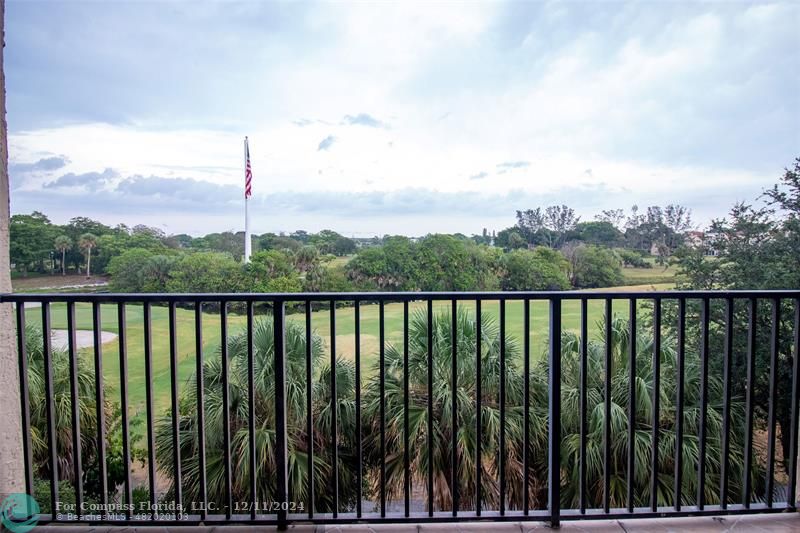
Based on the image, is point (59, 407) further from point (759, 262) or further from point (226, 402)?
point (759, 262)

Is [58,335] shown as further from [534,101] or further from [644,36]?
[644,36]

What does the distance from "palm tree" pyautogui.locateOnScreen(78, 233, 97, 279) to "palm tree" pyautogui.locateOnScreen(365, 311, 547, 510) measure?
9.02 feet

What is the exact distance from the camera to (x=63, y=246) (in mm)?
3381

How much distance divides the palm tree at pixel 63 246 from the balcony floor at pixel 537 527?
201 centimetres

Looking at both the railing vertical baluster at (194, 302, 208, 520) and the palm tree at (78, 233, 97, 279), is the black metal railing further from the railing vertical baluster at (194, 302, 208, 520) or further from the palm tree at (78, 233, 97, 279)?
the palm tree at (78, 233, 97, 279)

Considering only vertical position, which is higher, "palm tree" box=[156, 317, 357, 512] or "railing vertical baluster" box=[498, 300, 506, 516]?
"railing vertical baluster" box=[498, 300, 506, 516]

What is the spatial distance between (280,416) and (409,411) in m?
1.39

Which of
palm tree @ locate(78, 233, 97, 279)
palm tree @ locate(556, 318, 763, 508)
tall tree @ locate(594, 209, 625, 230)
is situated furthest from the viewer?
tall tree @ locate(594, 209, 625, 230)

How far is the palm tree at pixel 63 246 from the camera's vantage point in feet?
10.1

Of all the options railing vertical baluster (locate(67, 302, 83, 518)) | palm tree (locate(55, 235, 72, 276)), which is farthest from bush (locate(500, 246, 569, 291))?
palm tree (locate(55, 235, 72, 276))

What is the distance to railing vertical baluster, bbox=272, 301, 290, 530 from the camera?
5.37 feet

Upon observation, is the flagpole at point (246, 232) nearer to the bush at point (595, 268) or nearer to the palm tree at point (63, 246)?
the palm tree at point (63, 246)

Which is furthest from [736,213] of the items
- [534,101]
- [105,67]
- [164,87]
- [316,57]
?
[105,67]

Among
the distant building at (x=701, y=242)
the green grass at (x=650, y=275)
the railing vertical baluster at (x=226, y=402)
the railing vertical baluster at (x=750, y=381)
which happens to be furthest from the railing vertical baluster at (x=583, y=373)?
the distant building at (x=701, y=242)
